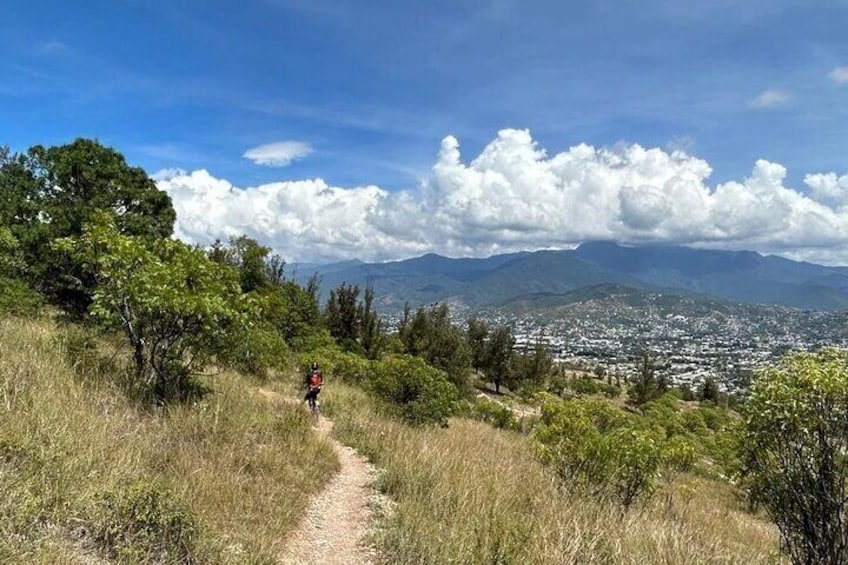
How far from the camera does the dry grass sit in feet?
13.3

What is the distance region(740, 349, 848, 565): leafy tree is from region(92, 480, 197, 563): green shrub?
19.8 ft

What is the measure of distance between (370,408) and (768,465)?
33.2 feet

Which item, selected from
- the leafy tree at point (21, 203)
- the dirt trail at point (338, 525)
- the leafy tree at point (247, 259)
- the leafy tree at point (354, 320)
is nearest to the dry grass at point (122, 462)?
the dirt trail at point (338, 525)

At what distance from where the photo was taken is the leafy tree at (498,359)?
53.4m

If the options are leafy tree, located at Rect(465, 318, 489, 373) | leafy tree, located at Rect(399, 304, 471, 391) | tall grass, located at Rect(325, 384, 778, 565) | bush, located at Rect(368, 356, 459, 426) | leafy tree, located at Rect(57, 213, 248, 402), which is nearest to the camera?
tall grass, located at Rect(325, 384, 778, 565)

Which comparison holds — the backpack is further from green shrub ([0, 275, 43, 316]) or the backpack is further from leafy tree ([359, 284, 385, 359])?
leafy tree ([359, 284, 385, 359])

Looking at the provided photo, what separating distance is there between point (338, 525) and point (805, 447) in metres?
5.40

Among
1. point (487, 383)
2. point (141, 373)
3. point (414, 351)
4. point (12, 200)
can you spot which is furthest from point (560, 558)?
point (487, 383)

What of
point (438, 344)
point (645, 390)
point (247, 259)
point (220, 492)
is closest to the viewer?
point (220, 492)

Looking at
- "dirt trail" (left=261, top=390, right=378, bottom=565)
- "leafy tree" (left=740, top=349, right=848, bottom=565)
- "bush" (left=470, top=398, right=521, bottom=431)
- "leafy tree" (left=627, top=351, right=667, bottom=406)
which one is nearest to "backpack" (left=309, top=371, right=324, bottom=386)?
"dirt trail" (left=261, top=390, right=378, bottom=565)

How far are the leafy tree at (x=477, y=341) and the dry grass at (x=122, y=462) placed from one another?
4557cm

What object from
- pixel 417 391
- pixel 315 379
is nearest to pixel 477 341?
pixel 417 391

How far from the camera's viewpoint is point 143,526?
4406 mm

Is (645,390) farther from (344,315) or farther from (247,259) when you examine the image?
(247,259)
